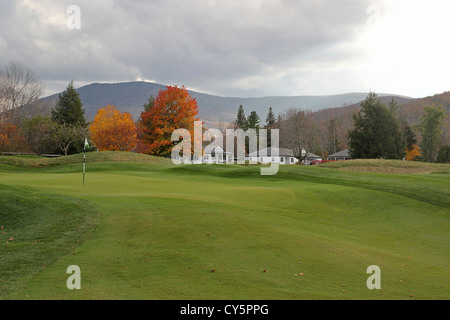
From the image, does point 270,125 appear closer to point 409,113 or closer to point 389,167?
point 409,113

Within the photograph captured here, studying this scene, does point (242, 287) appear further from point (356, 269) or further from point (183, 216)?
point (183, 216)

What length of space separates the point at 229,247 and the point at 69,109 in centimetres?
7218

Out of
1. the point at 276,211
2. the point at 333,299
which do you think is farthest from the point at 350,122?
the point at 333,299

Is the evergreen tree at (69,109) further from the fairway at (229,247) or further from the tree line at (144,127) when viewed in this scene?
the fairway at (229,247)

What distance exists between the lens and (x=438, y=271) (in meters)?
7.98

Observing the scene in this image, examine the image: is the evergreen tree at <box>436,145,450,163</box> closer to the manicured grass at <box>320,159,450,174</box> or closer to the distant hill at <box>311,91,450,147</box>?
the manicured grass at <box>320,159,450,174</box>

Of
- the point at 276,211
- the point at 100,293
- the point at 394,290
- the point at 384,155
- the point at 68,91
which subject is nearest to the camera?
the point at 100,293

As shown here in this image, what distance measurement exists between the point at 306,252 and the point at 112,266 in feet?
14.2

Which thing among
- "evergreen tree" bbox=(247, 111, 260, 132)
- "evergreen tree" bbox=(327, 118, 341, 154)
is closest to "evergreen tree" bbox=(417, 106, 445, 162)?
"evergreen tree" bbox=(327, 118, 341, 154)

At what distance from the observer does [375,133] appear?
196ft

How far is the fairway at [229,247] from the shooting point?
19.6 ft
